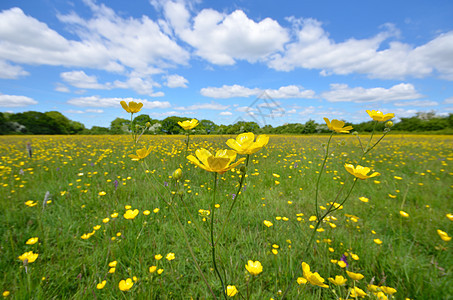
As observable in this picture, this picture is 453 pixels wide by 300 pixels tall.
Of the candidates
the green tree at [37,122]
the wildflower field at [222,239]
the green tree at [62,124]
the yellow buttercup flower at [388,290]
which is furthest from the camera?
the green tree at [62,124]

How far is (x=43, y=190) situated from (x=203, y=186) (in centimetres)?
248

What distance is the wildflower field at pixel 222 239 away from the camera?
1.23 metres

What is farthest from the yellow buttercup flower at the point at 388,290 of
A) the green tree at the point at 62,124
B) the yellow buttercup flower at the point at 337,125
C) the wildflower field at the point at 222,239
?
the green tree at the point at 62,124

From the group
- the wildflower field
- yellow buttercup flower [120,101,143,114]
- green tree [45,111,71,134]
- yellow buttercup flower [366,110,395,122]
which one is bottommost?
the wildflower field

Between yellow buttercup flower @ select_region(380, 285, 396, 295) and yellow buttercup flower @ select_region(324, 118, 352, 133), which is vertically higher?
yellow buttercup flower @ select_region(324, 118, 352, 133)

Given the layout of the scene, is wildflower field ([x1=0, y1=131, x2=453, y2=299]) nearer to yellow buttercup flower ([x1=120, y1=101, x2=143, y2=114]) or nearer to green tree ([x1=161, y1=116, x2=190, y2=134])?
yellow buttercup flower ([x1=120, y1=101, x2=143, y2=114])

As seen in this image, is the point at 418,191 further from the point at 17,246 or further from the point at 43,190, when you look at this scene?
the point at 43,190

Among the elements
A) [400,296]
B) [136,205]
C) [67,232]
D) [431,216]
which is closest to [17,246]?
[67,232]

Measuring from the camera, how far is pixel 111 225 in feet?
6.45

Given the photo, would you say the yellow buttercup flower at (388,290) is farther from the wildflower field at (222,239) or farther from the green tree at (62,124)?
the green tree at (62,124)

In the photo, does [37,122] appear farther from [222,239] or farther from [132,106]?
[222,239]

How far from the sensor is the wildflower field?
4.05 feet

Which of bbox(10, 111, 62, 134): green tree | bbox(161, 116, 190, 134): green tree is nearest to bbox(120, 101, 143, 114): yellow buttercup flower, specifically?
bbox(161, 116, 190, 134): green tree

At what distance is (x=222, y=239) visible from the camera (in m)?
1.80
